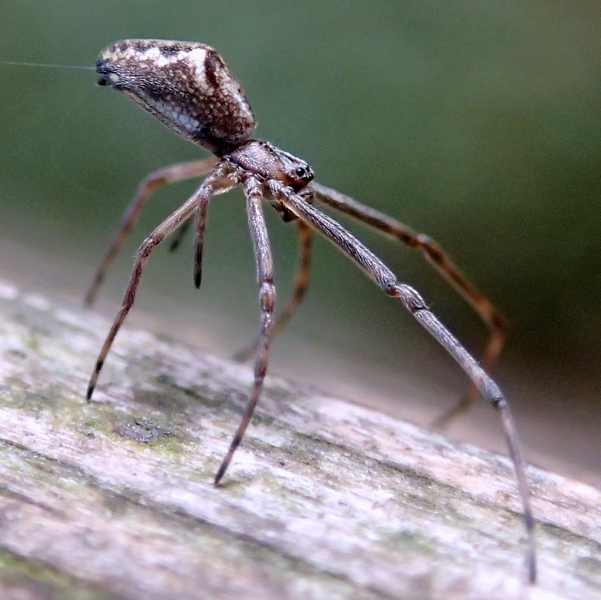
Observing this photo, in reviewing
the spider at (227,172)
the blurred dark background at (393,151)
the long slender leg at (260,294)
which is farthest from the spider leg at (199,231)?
the blurred dark background at (393,151)

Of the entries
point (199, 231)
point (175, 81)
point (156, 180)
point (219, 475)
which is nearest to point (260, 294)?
point (199, 231)

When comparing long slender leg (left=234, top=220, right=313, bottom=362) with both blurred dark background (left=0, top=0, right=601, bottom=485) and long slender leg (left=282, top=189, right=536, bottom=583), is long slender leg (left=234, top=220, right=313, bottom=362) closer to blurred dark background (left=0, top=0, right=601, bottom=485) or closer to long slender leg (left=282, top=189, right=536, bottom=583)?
long slender leg (left=282, top=189, right=536, bottom=583)

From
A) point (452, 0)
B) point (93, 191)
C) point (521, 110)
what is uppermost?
point (452, 0)

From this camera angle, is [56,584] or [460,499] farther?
[460,499]

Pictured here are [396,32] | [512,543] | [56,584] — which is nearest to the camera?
[56,584]

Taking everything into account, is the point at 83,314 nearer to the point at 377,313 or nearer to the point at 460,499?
the point at 460,499

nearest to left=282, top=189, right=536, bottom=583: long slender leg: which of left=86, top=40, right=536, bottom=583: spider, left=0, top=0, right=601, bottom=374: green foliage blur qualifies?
left=86, top=40, right=536, bottom=583: spider

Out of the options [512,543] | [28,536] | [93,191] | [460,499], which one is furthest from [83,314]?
[93,191]
